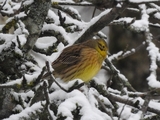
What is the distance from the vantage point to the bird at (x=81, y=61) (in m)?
3.56

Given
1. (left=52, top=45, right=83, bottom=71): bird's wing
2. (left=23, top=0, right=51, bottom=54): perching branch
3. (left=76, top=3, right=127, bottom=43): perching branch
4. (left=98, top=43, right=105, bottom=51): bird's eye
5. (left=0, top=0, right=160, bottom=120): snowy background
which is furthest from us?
(left=98, top=43, right=105, bottom=51): bird's eye

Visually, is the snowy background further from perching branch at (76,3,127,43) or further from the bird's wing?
the bird's wing

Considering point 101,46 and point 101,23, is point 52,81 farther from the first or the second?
point 101,46

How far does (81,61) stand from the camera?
382 cm

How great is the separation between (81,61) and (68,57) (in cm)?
18

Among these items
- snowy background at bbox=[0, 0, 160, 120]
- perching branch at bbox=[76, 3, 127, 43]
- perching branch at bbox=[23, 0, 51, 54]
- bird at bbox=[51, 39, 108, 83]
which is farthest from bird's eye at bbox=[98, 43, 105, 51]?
perching branch at bbox=[23, 0, 51, 54]

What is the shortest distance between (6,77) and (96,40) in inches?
47.5

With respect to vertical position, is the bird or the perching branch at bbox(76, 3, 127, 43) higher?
the perching branch at bbox(76, 3, 127, 43)

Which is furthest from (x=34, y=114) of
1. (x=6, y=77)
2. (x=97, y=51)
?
(x=97, y=51)

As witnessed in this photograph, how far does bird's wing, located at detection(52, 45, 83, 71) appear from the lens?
355 cm

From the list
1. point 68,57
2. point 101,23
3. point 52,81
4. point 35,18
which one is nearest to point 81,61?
point 68,57

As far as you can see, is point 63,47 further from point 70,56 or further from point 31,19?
point 31,19

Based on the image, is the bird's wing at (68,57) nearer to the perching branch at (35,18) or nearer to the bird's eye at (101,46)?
the bird's eye at (101,46)

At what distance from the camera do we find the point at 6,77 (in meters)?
2.84
